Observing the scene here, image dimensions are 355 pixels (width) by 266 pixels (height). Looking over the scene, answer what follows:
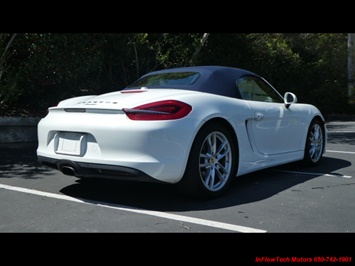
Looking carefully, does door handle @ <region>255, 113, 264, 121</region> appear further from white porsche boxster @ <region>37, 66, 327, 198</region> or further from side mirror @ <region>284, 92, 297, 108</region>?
side mirror @ <region>284, 92, 297, 108</region>

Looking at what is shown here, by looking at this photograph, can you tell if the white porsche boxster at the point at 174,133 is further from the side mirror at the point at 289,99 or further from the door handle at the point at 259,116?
the side mirror at the point at 289,99

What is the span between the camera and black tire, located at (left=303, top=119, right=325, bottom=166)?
591 cm

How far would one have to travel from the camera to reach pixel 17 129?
7.85 metres

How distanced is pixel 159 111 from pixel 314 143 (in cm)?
313

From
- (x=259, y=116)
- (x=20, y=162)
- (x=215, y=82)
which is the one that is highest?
(x=215, y=82)

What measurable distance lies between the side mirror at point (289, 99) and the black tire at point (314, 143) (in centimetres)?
61

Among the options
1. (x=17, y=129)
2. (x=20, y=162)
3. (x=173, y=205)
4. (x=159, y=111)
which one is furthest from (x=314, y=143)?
(x=17, y=129)

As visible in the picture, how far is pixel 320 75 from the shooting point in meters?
16.8

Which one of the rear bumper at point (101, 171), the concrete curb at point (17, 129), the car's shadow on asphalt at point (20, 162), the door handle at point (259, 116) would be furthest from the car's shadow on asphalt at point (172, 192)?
the concrete curb at point (17, 129)

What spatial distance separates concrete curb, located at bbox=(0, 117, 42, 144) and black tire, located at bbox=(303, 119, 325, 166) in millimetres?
5122

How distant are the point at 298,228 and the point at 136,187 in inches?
78.8

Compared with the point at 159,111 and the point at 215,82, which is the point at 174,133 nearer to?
the point at 159,111
